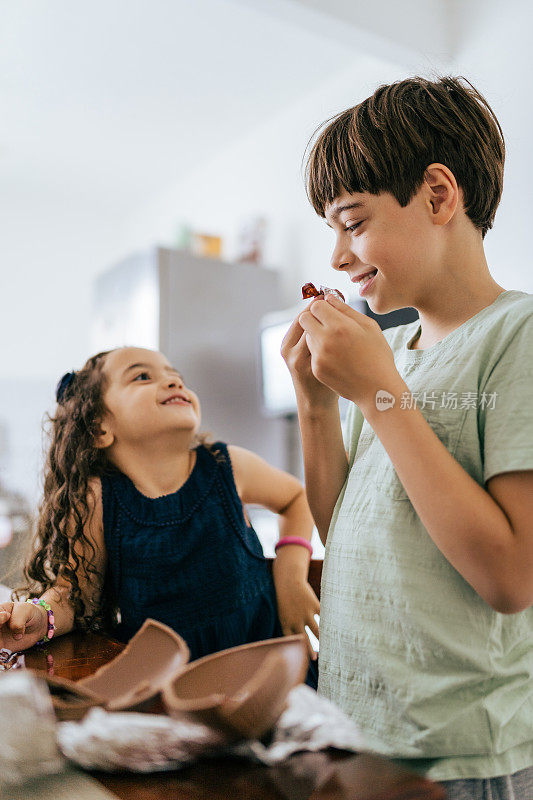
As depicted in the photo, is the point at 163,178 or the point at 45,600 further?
the point at 163,178

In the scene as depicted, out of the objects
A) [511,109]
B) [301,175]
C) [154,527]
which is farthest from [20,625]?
[301,175]

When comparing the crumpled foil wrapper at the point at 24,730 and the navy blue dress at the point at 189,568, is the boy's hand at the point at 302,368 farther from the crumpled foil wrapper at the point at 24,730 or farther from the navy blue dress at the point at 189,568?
the crumpled foil wrapper at the point at 24,730

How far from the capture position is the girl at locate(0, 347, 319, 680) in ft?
2.95

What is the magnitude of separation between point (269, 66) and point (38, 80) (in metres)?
1.08

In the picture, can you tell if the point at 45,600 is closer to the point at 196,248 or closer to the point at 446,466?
the point at 446,466

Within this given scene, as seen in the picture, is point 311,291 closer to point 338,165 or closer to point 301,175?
point 338,165

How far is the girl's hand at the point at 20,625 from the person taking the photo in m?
0.73

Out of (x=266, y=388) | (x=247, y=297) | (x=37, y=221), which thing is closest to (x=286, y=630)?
(x=266, y=388)

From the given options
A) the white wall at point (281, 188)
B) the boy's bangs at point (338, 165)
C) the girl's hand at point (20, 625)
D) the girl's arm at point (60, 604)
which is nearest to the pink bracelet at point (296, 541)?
the girl's arm at point (60, 604)

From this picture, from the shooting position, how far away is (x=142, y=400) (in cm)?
103

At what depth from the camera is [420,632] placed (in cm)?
60

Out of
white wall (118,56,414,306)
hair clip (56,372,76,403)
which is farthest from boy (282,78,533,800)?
white wall (118,56,414,306)

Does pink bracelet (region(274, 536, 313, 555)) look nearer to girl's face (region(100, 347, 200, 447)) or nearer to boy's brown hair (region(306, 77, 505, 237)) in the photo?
girl's face (region(100, 347, 200, 447))

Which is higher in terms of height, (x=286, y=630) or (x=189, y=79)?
(x=189, y=79)
